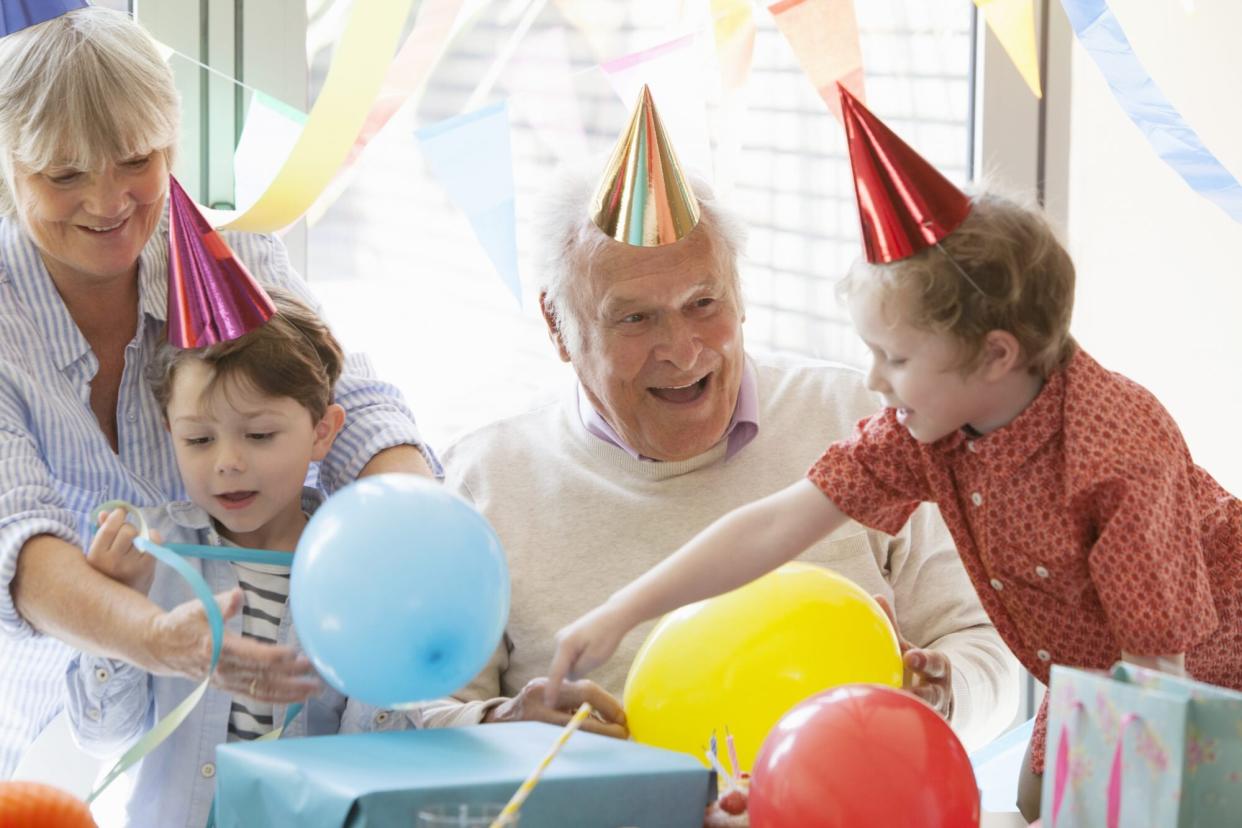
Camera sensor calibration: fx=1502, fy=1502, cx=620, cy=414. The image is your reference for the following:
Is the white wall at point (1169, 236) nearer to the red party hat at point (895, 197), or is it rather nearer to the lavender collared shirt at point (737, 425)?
the lavender collared shirt at point (737, 425)

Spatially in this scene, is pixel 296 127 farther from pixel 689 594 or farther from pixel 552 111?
pixel 689 594

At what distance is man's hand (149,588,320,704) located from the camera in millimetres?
1396

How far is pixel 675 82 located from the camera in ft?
7.48

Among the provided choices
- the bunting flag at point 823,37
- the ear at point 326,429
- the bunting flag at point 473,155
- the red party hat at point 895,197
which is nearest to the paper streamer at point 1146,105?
the bunting flag at point 823,37

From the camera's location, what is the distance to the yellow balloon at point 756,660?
4.81ft

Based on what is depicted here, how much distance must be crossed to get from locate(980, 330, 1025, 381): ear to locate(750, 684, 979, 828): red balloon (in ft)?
0.96

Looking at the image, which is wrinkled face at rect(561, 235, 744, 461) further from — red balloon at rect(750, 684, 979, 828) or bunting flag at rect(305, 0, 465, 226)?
red balloon at rect(750, 684, 979, 828)

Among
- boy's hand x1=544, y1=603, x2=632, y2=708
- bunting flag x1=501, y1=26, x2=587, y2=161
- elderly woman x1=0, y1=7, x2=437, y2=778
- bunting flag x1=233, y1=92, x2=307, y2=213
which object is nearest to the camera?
boy's hand x1=544, y1=603, x2=632, y2=708

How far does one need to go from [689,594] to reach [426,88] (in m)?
1.43

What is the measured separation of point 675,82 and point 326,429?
888mm

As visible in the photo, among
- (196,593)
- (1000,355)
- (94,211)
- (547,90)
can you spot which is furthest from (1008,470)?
(547,90)

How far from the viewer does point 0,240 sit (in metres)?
1.68

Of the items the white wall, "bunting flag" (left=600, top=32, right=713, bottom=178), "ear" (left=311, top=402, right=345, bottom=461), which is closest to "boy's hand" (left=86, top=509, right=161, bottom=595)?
"ear" (left=311, top=402, right=345, bottom=461)

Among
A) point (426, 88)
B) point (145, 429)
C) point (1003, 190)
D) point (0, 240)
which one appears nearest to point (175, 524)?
point (145, 429)
